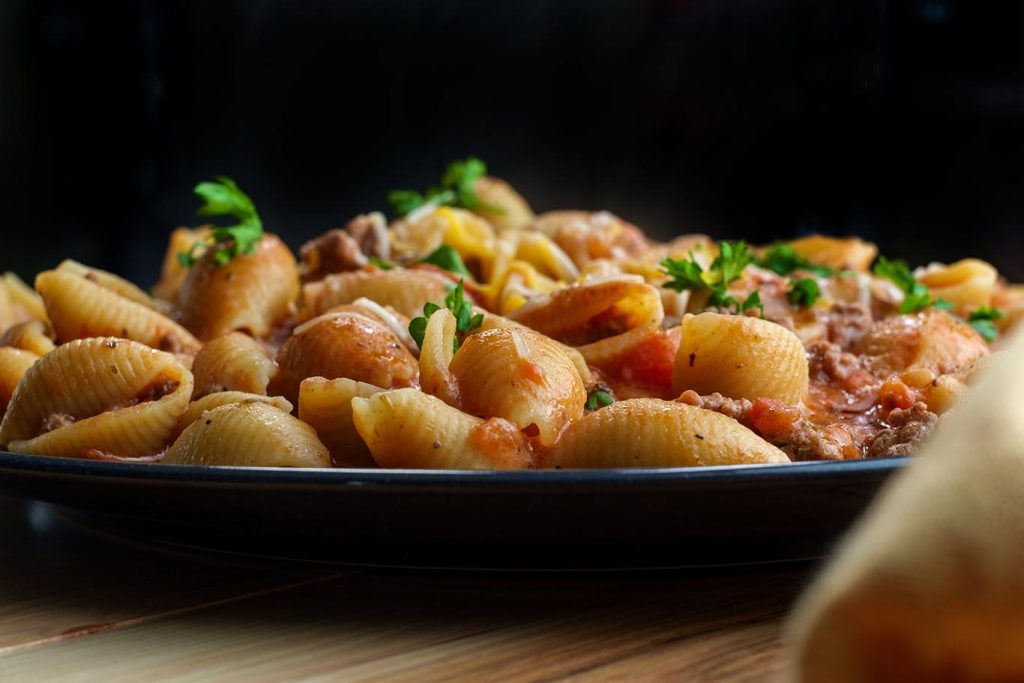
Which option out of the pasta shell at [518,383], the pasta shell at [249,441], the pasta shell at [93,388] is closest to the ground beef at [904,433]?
the pasta shell at [518,383]

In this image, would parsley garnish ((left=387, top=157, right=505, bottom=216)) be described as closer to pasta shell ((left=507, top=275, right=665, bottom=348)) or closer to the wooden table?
pasta shell ((left=507, top=275, right=665, bottom=348))

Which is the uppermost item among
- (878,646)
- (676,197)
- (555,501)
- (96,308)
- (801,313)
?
(676,197)

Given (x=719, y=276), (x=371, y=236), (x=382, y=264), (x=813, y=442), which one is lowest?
(x=813, y=442)

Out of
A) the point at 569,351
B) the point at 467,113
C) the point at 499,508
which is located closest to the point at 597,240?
the point at 569,351

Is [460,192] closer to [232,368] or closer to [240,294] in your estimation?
[240,294]

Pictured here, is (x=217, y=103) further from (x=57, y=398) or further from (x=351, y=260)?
(x=57, y=398)

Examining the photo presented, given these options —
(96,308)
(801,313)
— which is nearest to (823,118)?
(801,313)

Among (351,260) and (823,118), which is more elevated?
(823,118)
